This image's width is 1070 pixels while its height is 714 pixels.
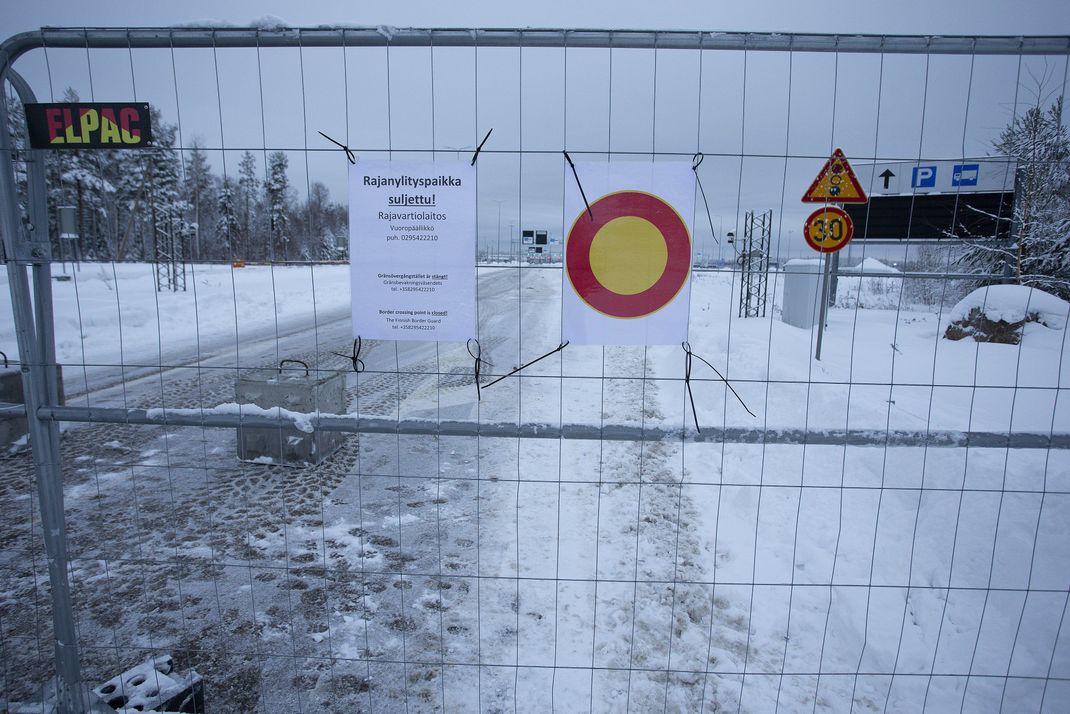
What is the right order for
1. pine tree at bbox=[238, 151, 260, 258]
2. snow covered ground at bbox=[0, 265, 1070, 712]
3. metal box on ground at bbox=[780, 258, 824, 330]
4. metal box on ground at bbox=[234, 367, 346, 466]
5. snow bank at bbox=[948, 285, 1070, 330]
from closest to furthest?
pine tree at bbox=[238, 151, 260, 258], snow covered ground at bbox=[0, 265, 1070, 712], metal box on ground at bbox=[234, 367, 346, 466], snow bank at bbox=[948, 285, 1070, 330], metal box on ground at bbox=[780, 258, 824, 330]

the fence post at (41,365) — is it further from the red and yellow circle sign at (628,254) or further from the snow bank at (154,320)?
the snow bank at (154,320)

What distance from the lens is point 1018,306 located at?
8500 millimetres

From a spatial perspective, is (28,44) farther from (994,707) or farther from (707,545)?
(994,707)

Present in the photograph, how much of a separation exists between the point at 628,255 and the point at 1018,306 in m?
9.12

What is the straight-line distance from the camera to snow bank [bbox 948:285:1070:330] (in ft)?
26.5

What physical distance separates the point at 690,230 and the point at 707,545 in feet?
9.91

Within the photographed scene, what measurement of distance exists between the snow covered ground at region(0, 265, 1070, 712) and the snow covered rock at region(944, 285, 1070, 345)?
50.4 inches

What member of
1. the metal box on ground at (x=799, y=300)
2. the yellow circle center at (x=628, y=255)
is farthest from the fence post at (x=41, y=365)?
the metal box on ground at (x=799, y=300)

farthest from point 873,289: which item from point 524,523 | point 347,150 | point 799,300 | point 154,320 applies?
point 154,320

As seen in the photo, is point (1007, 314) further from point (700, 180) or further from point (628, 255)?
point (628, 255)

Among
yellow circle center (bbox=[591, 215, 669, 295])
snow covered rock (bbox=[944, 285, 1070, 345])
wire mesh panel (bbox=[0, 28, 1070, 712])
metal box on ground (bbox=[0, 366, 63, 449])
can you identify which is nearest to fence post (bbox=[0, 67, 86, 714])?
wire mesh panel (bbox=[0, 28, 1070, 712])

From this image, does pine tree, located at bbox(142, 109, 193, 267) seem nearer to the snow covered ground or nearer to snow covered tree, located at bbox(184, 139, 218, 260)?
snow covered tree, located at bbox(184, 139, 218, 260)

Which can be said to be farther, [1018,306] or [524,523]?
[1018,306]

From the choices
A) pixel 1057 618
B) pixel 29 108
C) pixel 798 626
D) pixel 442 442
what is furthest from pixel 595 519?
pixel 29 108
